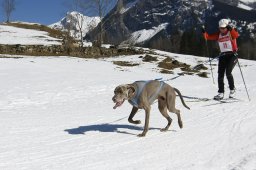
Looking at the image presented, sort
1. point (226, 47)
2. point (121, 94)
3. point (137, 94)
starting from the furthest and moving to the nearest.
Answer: point (226, 47) → point (137, 94) → point (121, 94)

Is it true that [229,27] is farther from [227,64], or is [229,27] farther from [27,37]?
[27,37]

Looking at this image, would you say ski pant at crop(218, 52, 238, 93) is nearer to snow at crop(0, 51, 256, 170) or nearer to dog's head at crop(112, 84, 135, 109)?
snow at crop(0, 51, 256, 170)

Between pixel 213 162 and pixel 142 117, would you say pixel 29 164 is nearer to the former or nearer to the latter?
pixel 213 162

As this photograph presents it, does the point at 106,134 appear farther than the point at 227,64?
No

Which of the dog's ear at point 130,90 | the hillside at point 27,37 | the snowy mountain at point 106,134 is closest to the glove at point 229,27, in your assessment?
the snowy mountain at point 106,134

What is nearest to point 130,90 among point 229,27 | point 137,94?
point 137,94

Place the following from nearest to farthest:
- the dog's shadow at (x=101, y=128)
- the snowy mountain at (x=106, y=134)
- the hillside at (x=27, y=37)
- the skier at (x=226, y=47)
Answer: the snowy mountain at (x=106, y=134)
the dog's shadow at (x=101, y=128)
the skier at (x=226, y=47)
the hillside at (x=27, y=37)

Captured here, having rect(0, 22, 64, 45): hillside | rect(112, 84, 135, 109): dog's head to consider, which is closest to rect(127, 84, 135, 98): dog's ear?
rect(112, 84, 135, 109): dog's head

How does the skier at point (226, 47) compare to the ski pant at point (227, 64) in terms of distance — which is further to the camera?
the ski pant at point (227, 64)

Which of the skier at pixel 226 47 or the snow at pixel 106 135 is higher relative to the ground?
the skier at pixel 226 47

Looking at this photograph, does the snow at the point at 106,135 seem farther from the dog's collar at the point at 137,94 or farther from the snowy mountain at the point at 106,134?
the dog's collar at the point at 137,94

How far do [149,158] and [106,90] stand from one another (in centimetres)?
1043

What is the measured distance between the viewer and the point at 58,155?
6.65m

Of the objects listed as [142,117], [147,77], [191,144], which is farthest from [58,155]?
[147,77]
